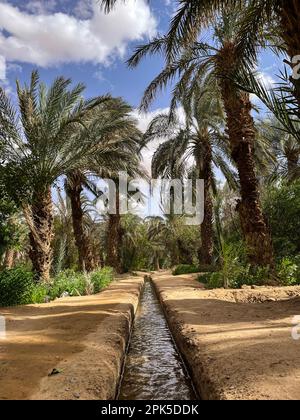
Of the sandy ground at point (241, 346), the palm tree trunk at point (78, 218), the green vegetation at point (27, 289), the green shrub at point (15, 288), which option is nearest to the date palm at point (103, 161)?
the palm tree trunk at point (78, 218)

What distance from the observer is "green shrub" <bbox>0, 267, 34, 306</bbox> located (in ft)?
34.3

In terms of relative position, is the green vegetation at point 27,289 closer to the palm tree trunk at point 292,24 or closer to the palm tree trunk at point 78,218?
the palm tree trunk at point 78,218

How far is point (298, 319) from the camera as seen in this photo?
6.21 meters

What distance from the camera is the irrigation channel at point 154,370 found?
175 inches

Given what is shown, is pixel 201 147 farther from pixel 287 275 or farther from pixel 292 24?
pixel 292 24

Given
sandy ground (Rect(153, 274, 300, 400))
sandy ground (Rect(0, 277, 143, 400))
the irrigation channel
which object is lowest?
the irrigation channel

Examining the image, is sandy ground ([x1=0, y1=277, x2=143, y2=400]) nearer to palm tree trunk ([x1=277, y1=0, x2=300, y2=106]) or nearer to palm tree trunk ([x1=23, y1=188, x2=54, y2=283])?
palm tree trunk ([x1=23, y1=188, x2=54, y2=283])

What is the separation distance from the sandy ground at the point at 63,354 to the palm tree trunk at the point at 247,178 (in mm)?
4538

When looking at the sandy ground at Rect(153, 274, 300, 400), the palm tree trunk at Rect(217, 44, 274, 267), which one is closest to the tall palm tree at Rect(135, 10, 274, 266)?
the palm tree trunk at Rect(217, 44, 274, 267)

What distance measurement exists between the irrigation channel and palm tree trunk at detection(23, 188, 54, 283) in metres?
5.64

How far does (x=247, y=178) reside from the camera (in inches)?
448
